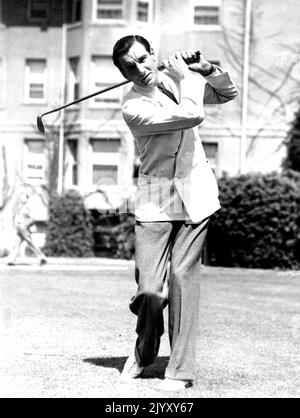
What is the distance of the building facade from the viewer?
96.1ft

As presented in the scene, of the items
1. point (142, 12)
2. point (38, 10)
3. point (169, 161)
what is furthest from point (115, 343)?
point (38, 10)

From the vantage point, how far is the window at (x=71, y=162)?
30.9 m

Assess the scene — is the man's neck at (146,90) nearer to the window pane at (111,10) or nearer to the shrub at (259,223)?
the shrub at (259,223)

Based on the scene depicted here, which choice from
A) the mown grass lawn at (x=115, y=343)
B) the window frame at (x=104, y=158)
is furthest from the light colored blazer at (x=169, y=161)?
the window frame at (x=104, y=158)

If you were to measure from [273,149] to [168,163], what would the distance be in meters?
24.1

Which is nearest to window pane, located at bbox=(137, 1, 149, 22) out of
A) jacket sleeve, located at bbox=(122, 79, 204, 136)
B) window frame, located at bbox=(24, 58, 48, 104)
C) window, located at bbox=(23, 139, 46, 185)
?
window frame, located at bbox=(24, 58, 48, 104)

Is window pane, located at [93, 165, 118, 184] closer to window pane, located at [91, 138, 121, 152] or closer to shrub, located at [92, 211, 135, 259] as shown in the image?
window pane, located at [91, 138, 121, 152]

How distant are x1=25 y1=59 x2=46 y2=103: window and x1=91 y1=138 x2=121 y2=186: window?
2.41 metres

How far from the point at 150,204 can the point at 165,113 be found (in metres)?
0.49

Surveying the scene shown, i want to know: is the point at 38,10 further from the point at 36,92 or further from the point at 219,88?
the point at 219,88
